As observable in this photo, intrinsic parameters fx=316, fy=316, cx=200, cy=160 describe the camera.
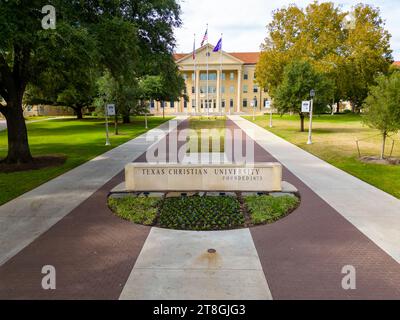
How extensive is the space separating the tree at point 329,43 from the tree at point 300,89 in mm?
15073

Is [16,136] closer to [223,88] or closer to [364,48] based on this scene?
[364,48]

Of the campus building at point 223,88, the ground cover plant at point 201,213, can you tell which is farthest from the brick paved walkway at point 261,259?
the campus building at point 223,88

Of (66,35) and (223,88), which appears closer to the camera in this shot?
(66,35)

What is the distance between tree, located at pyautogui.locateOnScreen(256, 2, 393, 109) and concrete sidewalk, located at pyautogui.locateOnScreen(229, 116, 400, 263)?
31.7 meters

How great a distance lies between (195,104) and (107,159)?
196 ft

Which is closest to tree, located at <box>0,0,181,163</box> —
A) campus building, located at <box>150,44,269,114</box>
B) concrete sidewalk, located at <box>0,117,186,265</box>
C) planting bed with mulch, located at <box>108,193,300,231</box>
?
concrete sidewalk, located at <box>0,117,186,265</box>

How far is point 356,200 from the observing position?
922 centimetres

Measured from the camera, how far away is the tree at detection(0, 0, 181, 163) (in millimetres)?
9047

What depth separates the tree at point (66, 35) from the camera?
905 centimetres

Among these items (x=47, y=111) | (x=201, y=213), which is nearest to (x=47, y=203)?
(x=201, y=213)

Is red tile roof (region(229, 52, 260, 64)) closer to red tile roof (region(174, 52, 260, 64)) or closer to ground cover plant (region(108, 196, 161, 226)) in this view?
red tile roof (region(174, 52, 260, 64))

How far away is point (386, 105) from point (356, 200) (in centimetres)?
687
